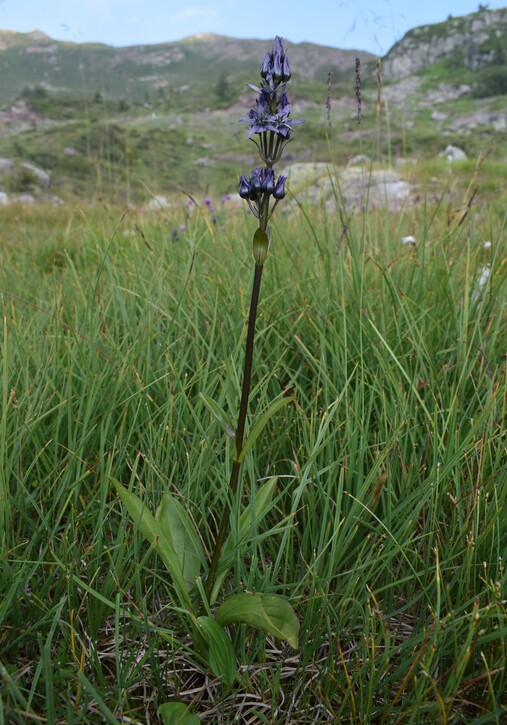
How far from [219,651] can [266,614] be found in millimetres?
141

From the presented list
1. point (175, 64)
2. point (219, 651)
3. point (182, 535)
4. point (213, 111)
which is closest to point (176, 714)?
point (219, 651)

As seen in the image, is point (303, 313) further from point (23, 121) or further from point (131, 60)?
point (131, 60)

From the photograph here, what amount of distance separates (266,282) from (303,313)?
0.44 meters

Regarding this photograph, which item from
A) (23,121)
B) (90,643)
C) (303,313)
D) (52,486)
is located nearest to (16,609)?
(90,643)

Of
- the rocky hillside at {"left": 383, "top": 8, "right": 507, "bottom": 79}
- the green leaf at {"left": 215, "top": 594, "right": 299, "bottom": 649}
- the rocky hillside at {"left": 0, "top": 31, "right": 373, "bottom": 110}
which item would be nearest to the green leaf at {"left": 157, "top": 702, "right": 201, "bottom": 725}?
the green leaf at {"left": 215, "top": 594, "right": 299, "bottom": 649}

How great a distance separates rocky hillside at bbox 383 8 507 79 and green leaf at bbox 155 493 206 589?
84.8 meters

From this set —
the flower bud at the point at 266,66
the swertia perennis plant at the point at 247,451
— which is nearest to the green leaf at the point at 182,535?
the swertia perennis plant at the point at 247,451

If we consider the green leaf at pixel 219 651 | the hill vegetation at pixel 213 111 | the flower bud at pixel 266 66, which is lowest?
the green leaf at pixel 219 651

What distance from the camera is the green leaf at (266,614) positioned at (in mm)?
1020

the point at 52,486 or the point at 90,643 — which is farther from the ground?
the point at 52,486

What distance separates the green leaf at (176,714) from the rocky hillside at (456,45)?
85063 mm

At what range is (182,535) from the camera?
1.27 metres

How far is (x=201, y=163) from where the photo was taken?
3092 centimetres

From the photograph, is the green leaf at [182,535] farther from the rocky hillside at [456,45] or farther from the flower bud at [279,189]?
the rocky hillside at [456,45]
